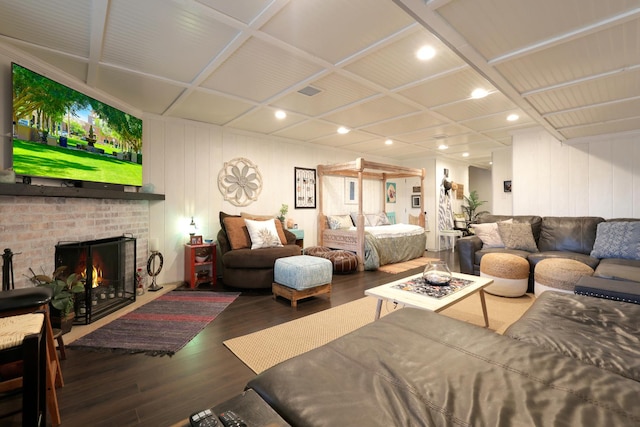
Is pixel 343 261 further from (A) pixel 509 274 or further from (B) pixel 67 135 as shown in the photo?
(B) pixel 67 135

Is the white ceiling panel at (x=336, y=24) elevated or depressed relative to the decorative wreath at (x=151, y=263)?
elevated

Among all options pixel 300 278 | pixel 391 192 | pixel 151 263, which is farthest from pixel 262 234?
pixel 391 192

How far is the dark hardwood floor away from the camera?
1.56 metres

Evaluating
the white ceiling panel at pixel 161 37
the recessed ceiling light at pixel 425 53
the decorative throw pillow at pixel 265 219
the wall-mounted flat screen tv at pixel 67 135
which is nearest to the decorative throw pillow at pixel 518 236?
the recessed ceiling light at pixel 425 53

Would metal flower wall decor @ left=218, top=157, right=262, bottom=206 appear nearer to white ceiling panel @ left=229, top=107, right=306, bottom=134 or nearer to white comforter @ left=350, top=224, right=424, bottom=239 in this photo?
white ceiling panel @ left=229, top=107, right=306, bottom=134

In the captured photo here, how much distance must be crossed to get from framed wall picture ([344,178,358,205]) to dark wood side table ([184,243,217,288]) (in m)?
3.41

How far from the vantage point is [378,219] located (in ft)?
22.5

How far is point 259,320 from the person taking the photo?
2850 mm

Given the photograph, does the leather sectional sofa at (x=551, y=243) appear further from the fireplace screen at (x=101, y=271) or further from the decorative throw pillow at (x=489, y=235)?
the fireplace screen at (x=101, y=271)

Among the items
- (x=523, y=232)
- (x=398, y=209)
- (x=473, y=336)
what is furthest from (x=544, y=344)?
(x=398, y=209)

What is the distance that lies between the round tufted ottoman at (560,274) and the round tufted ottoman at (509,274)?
197mm

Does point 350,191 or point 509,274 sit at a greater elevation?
point 350,191

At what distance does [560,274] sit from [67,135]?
17.2ft

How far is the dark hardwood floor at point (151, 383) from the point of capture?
1559mm
